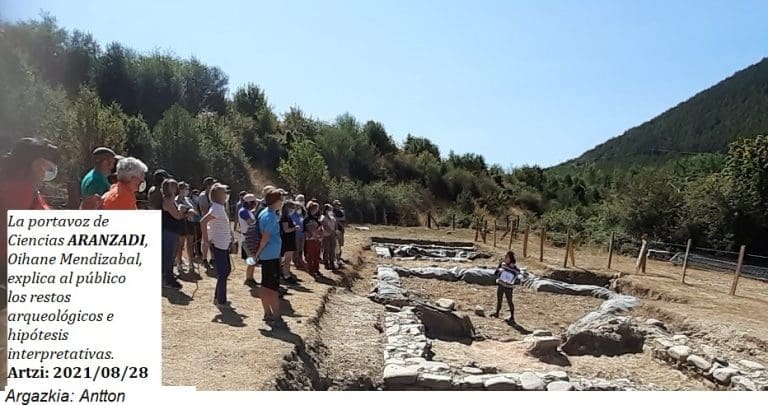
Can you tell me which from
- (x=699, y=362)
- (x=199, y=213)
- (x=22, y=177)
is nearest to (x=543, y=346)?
(x=699, y=362)

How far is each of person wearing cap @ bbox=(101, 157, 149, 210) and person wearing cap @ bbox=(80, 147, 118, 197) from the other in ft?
1.19

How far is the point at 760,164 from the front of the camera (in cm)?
1981

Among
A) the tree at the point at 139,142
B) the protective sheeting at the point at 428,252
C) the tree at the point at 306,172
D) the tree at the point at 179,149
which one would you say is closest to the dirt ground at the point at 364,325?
the protective sheeting at the point at 428,252

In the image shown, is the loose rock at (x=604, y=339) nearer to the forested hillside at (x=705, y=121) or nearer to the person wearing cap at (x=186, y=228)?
the person wearing cap at (x=186, y=228)

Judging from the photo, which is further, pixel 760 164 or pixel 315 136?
pixel 315 136

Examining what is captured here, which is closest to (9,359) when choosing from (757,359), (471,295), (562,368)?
(562,368)

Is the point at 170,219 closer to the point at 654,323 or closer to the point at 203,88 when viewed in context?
the point at 654,323

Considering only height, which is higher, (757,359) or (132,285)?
(132,285)

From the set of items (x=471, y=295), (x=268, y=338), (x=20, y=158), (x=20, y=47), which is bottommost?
(x=471, y=295)

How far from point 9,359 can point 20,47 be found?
17.8 m

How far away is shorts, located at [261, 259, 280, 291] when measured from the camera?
19.0 feet

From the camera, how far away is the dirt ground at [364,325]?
4.87 m

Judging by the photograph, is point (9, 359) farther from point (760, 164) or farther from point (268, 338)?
point (760, 164)

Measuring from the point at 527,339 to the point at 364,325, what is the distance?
7.01 ft
